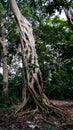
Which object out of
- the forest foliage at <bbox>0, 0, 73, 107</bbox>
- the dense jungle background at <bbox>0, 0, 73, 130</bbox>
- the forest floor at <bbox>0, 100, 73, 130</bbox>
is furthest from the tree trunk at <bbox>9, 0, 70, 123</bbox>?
the forest foliage at <bbox>0, 0, 73, 107</bbox>

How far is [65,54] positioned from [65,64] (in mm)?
2153

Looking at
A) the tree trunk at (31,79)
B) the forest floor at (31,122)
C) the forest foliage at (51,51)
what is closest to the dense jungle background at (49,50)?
the forest foliage at (51,51)

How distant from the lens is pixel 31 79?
22.5 feet

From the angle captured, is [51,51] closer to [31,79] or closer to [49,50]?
[49,50]

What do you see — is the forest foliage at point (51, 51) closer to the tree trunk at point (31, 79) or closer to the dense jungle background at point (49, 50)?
the dense jungle background at point (49, 50)

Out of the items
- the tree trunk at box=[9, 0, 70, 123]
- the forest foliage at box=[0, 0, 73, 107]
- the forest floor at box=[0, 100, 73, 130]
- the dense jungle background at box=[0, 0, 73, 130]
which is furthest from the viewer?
the forest foliage at box=[0, 0, 73, 107]

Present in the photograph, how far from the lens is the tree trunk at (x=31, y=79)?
6555 millimetres

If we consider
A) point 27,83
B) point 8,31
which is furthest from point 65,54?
point 27,83

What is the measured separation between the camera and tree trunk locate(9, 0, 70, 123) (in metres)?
6.55

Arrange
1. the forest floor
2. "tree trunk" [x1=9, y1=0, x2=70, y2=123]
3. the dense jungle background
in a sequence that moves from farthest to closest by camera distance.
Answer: the dense jungle background < "tree trunk" [x1=9, y1=0, x2=70, y2=123] < the forest floor

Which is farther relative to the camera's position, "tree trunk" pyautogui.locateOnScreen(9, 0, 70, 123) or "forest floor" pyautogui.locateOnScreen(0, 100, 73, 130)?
"tree trunk" pyautogui.locateOnScreen(9, 0, 70, 123)

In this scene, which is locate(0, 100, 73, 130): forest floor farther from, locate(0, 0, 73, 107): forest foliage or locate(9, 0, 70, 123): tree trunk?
locate(0, 0, 73, 107): forest foliage

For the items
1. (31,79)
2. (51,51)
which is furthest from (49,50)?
Result: (31,79)

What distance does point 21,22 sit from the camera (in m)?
7.64
